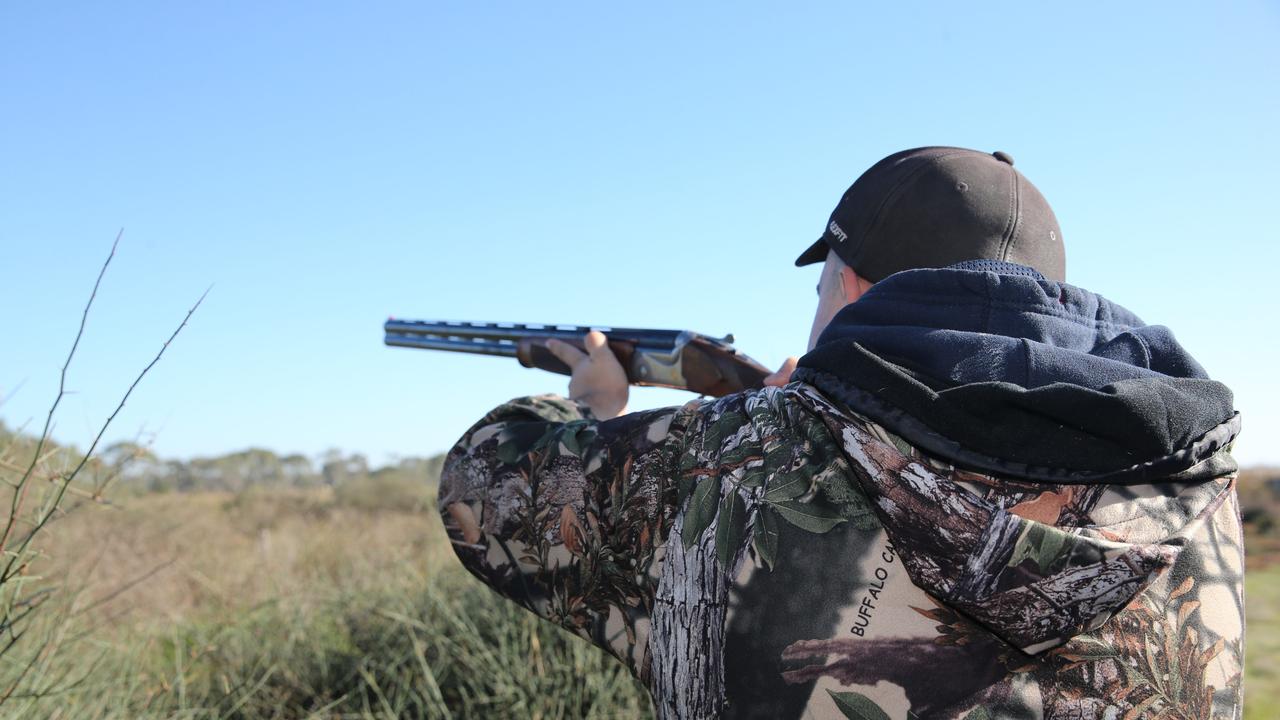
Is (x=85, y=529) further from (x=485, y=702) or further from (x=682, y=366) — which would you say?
(x=682, y=366)

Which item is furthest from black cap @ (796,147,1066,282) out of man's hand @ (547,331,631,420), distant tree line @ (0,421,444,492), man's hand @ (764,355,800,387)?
distant tree line @ (0,421,444,492)

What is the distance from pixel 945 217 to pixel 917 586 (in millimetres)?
762

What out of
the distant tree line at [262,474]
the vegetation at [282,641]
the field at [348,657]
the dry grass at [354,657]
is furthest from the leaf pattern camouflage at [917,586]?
the distant tree line at [262,474]

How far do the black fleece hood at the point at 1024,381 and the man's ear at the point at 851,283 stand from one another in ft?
1.28

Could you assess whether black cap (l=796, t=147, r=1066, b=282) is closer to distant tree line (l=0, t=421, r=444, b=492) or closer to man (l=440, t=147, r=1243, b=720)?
man (l=440, t=147, r=1243, b=720)

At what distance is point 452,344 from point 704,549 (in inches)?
122

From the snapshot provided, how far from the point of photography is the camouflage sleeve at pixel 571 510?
1691mm

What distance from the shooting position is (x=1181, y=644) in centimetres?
143

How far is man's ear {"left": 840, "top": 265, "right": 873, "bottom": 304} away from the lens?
6.38 feet

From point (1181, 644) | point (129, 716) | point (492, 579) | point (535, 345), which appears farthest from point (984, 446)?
point (129, 716)

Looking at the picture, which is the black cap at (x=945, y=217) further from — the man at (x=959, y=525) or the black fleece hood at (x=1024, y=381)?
the black fleece hood at (x=1024, y=381)

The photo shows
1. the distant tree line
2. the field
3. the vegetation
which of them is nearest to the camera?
the vegetation

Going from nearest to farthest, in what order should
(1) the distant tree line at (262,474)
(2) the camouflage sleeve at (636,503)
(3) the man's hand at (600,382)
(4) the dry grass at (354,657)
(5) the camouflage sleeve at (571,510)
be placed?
1. (2) the camouflage sleeve at (636,503)
2. (5) the camouflage sleeve at (571,510)
3. (3) the man's hand at (600,382)
4. (4) the dry grass at (354,657)
5. (1) the distant tree line at (262,474)

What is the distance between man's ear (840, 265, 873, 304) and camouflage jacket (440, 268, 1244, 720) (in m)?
0.39
